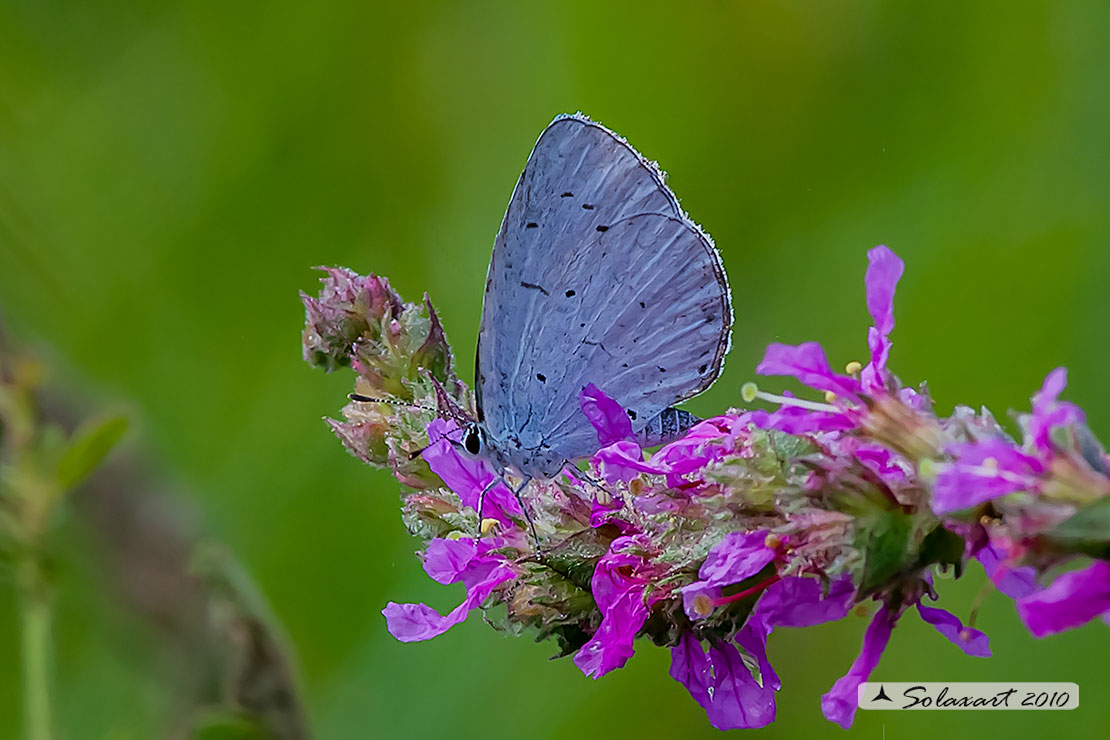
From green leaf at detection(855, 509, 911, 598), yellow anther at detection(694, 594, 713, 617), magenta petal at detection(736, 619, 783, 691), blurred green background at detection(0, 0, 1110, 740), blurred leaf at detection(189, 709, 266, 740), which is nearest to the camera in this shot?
green leaf at detection(855, 509, 911, 598)

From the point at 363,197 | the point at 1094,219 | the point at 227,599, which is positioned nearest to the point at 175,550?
the point at 227,599

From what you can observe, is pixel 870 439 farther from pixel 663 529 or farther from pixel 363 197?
pixel 363 197

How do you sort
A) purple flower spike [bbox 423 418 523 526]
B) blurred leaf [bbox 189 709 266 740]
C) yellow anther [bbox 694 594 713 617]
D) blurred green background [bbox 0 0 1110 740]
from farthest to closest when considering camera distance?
1. blurred green background [bbox 0 0 1110 740]
2. blurred leaf [bbox 189 709 266 740]
3. purple flower spike [bbox 423 418 523 526]
4. yellow anther [bbox 694 594 713 617]

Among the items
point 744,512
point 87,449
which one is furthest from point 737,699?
point 87,449

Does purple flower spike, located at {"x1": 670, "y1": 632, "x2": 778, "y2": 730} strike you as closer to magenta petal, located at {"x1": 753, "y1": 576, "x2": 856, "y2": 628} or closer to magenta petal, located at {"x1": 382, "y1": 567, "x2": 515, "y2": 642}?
magenta petal, located at {"x1": 753, "y1": 576, "x2": 856, "y2": 628}

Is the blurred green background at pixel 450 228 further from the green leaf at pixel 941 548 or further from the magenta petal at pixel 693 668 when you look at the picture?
the green leaf at pixel 941 548

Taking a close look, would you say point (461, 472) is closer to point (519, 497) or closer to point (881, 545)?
point (519, 497)

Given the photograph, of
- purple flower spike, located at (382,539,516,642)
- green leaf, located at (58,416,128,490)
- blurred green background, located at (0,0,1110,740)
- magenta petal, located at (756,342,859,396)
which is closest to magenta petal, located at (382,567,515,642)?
purple flower spike, located at (382,539,516,642)
